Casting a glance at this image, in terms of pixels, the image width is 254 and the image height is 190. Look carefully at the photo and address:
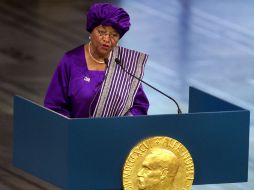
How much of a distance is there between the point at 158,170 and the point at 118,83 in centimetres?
54

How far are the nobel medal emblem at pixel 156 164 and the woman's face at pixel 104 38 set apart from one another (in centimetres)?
58

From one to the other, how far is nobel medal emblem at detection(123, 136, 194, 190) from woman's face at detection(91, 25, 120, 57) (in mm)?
585

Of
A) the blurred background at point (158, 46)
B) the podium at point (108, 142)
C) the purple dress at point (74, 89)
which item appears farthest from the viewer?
the blurred background at point (158, 46)

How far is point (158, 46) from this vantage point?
476 inches

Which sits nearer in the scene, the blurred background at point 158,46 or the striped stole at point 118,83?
the striped stole at point 118,83

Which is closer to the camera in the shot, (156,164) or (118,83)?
(156,164)

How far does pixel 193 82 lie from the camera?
1090 cm

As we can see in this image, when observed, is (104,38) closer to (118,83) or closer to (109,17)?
(109,17)

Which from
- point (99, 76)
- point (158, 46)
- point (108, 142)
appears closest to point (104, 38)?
point (99, 76)

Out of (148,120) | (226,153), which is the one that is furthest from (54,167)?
(226,153)

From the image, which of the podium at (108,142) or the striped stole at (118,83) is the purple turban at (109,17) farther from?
the podium at (108,142)

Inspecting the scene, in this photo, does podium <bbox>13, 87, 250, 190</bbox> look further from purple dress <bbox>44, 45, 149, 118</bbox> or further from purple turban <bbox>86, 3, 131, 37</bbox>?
purple turban <bbox>86, 3, 131, 37</bbox>

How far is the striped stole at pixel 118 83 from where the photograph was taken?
221 inches

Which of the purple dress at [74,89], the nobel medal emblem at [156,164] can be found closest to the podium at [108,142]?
the nobel medal emblem at [156,164]
